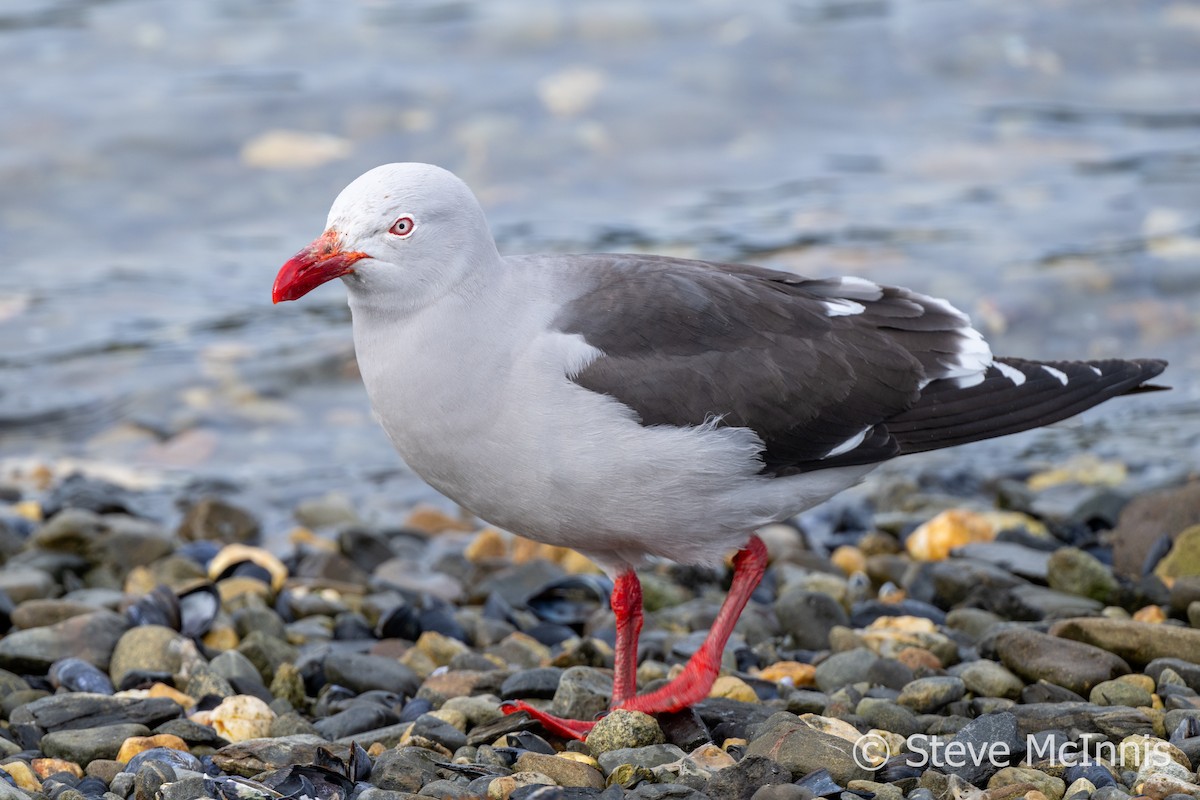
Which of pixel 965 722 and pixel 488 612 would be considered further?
pixel 488 612

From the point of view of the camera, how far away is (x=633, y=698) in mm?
5133

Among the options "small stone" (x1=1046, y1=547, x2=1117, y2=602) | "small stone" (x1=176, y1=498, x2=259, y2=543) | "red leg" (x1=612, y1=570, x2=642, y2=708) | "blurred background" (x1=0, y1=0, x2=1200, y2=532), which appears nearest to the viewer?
"red leg" (x1=612, y1=570, x2=642, y2=708)

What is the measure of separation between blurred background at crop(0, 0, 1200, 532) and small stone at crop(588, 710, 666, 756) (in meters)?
4.35

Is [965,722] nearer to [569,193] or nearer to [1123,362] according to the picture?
[1123,362]

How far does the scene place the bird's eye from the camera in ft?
15.5

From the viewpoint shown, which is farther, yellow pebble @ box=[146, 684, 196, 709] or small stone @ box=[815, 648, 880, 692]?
small stone @ box=[815, 648, 880, 692]

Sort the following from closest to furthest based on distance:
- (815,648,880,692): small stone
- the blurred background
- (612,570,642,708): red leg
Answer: (612,570,642,708): red leg
(815,648,880,692): small stone
the blurred background

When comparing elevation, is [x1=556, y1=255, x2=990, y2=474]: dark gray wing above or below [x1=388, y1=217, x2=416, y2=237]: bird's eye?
below

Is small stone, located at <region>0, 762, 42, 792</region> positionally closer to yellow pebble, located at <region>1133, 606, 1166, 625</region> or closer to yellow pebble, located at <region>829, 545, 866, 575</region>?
yellow pebble, located at <region>829, 545, 866, 575</region>

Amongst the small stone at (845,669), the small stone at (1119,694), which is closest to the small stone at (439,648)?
the small stone at (845,669)

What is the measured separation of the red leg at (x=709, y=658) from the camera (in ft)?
16.4

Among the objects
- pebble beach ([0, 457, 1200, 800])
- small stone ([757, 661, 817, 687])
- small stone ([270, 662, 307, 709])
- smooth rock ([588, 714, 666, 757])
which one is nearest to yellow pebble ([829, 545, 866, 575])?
pebble beach ([0, 457, 1200, 800])

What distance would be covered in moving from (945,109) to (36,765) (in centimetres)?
1223

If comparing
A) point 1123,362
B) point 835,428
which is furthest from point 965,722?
point 1123,362
